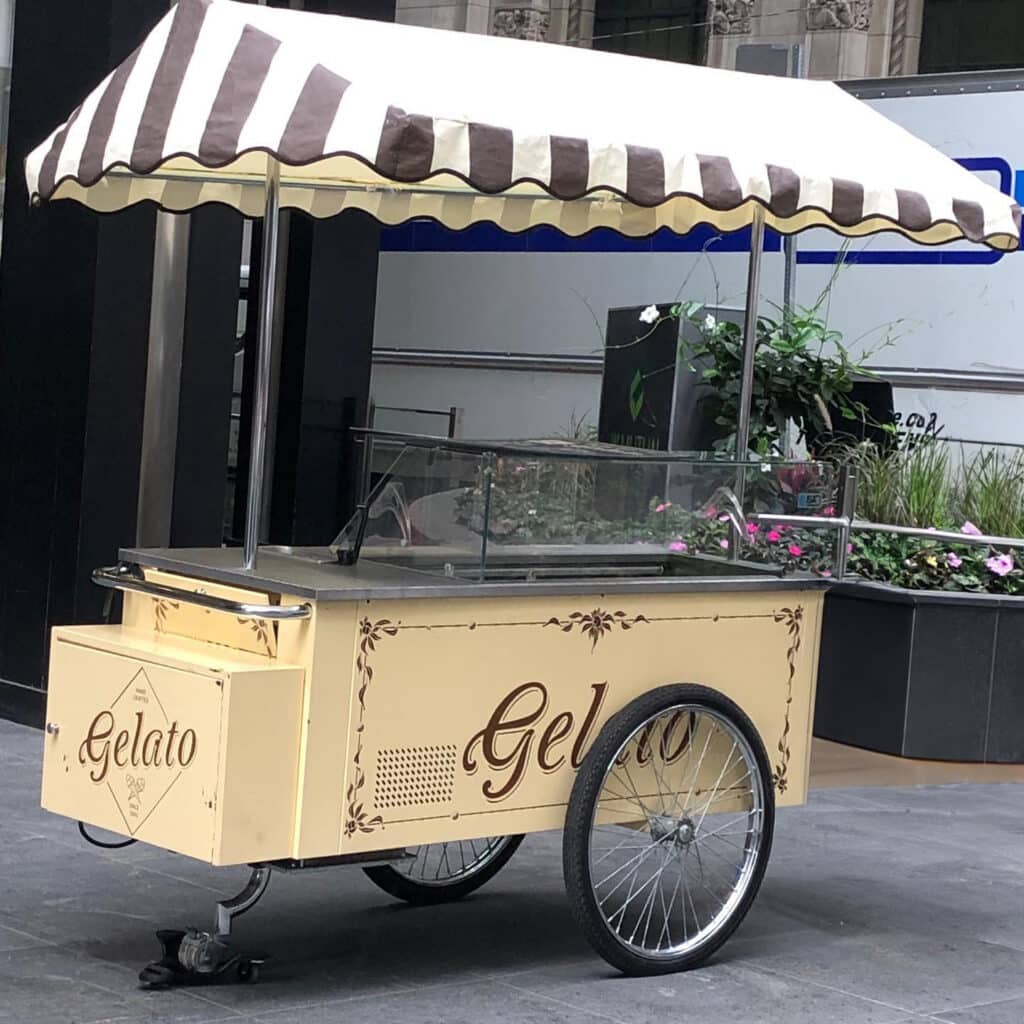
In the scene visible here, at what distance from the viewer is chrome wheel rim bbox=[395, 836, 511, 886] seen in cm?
644

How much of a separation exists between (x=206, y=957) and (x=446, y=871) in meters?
1.41

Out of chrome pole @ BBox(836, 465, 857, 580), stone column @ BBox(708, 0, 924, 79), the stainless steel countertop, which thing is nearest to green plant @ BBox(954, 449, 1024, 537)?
chrome pole @ BBox(836, 465, 857, 580)

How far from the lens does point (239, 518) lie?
36.2ft

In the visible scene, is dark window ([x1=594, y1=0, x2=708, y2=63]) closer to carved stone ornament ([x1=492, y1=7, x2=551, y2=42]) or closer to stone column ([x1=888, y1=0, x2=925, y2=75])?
carved stone ornament ([x1=492, y1=7, x2=551, y2=42])

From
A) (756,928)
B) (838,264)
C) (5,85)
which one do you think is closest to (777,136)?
(756,928)

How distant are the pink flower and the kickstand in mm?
5171

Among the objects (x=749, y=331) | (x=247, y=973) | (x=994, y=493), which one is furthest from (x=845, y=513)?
(x=994, y=493)

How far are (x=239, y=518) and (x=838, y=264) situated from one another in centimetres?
377

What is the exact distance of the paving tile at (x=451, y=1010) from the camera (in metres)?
5.16

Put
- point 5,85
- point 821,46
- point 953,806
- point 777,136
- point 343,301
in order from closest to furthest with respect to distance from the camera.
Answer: point 777,136 < point 953,806 < point 5,85 < point 343,301 < point 821,46

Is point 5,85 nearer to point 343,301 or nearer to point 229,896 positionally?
point 343,301

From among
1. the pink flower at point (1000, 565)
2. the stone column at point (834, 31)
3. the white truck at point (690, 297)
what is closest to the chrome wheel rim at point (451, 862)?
the pink flower at point (1000, 565)

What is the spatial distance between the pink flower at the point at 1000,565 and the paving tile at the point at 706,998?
4143 millimetres

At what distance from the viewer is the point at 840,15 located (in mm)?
19484
